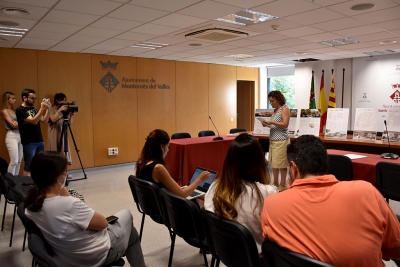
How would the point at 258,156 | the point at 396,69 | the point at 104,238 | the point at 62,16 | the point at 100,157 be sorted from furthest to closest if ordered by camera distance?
the point at 396,69 → the point at 100,157 → the point at 62,16 → the point at 104,238 → the point at 258,156

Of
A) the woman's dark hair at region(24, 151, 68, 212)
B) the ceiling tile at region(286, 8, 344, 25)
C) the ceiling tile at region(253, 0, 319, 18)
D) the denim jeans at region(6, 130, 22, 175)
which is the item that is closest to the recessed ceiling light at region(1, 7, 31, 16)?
the denim jeans at region(6, 130, 22, 175)

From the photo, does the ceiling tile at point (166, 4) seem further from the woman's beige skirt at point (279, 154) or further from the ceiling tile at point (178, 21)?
Result: the woman's beige skirt at point (279, 154)

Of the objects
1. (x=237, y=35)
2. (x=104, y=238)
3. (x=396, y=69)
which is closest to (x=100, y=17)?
(x=237, y=35)

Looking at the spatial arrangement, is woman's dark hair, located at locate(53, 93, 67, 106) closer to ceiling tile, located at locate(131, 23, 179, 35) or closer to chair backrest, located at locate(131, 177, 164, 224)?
ceiling tile, located at locate(131, 23, 179, 35)

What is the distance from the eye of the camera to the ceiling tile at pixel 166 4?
136 inches

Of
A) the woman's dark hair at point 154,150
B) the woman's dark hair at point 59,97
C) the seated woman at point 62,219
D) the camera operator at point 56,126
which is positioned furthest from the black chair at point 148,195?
the woman's dark hair at point 59,97

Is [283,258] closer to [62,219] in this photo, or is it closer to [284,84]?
[62,219]

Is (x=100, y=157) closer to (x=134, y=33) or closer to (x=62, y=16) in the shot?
(x=134, y=33)

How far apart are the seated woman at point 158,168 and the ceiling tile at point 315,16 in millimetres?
2498

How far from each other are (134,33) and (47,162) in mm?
3521

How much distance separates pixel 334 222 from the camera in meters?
1.26

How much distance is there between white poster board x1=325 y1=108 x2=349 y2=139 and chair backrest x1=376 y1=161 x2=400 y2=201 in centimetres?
206

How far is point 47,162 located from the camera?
1945mm

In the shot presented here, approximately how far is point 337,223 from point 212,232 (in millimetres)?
859
